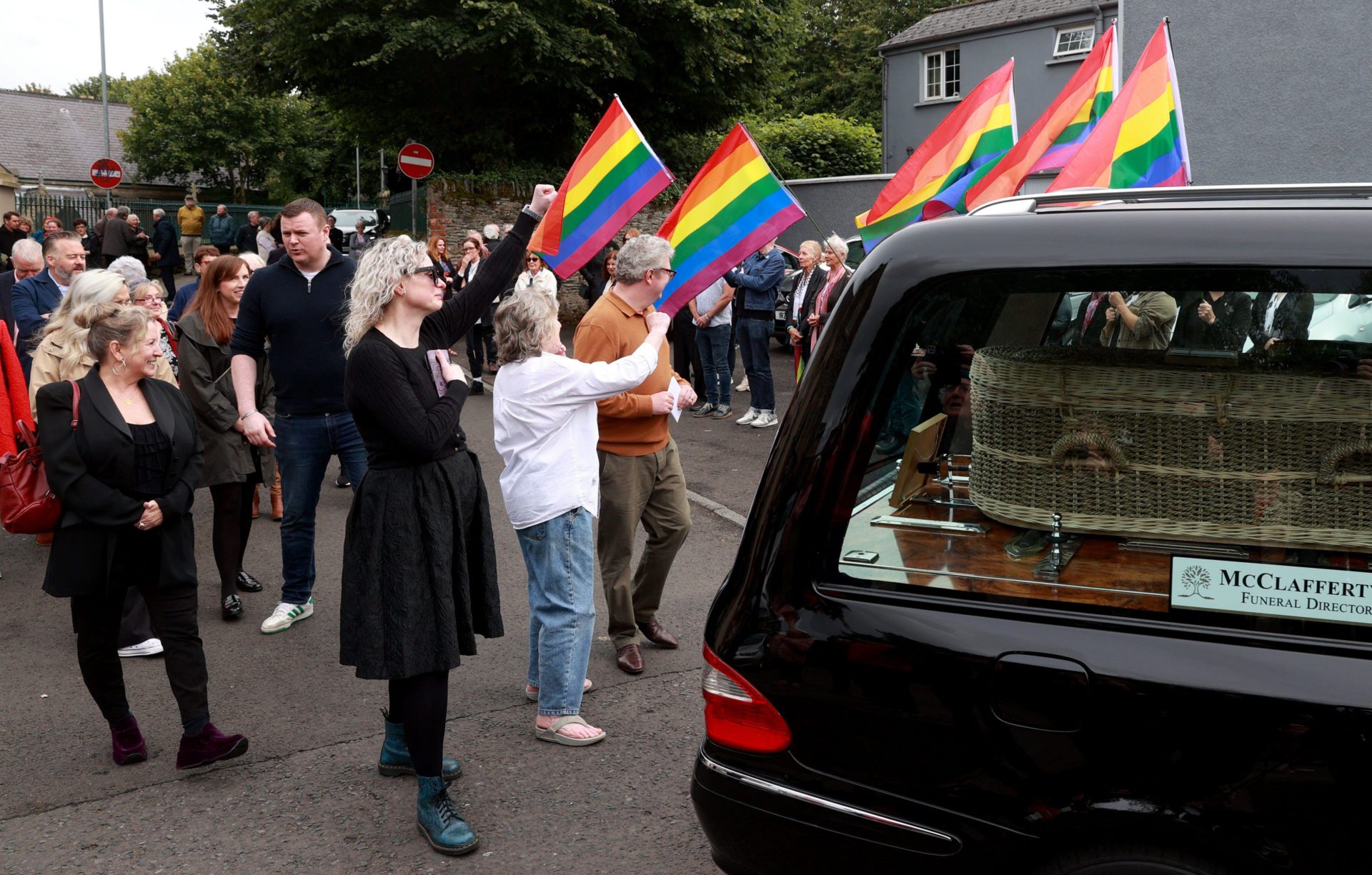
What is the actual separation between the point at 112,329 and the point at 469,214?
18.8 metres

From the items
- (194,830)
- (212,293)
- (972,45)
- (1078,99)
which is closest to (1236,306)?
(194,830)

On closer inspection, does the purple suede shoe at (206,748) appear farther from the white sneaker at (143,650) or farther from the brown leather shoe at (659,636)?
the brown leather shoe at (659,636)

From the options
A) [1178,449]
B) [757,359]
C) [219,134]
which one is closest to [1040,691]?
[1178,449]

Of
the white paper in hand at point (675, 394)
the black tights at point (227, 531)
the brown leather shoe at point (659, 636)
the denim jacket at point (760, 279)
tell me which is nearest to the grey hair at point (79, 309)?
the black tights at point (227, 531)

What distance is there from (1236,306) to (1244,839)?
1032 mm

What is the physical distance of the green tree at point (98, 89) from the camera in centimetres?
9225

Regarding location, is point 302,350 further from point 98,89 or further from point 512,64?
point 98,89

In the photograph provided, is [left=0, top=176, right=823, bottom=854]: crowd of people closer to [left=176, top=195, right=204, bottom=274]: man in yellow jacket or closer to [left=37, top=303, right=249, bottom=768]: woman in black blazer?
[left=37, top=303, right=249, bottom=768]: woman in black blazer

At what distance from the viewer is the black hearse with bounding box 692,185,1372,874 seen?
221 centimetres

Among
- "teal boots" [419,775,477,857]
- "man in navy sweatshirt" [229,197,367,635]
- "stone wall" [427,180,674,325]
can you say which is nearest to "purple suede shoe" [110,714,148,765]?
"teal boots" [419,775,477,857]

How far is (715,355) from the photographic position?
1238 centimetres

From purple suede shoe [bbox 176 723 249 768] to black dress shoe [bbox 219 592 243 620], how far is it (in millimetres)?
1711

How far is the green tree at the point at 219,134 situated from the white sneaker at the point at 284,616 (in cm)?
5375

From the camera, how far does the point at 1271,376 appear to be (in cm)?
237
